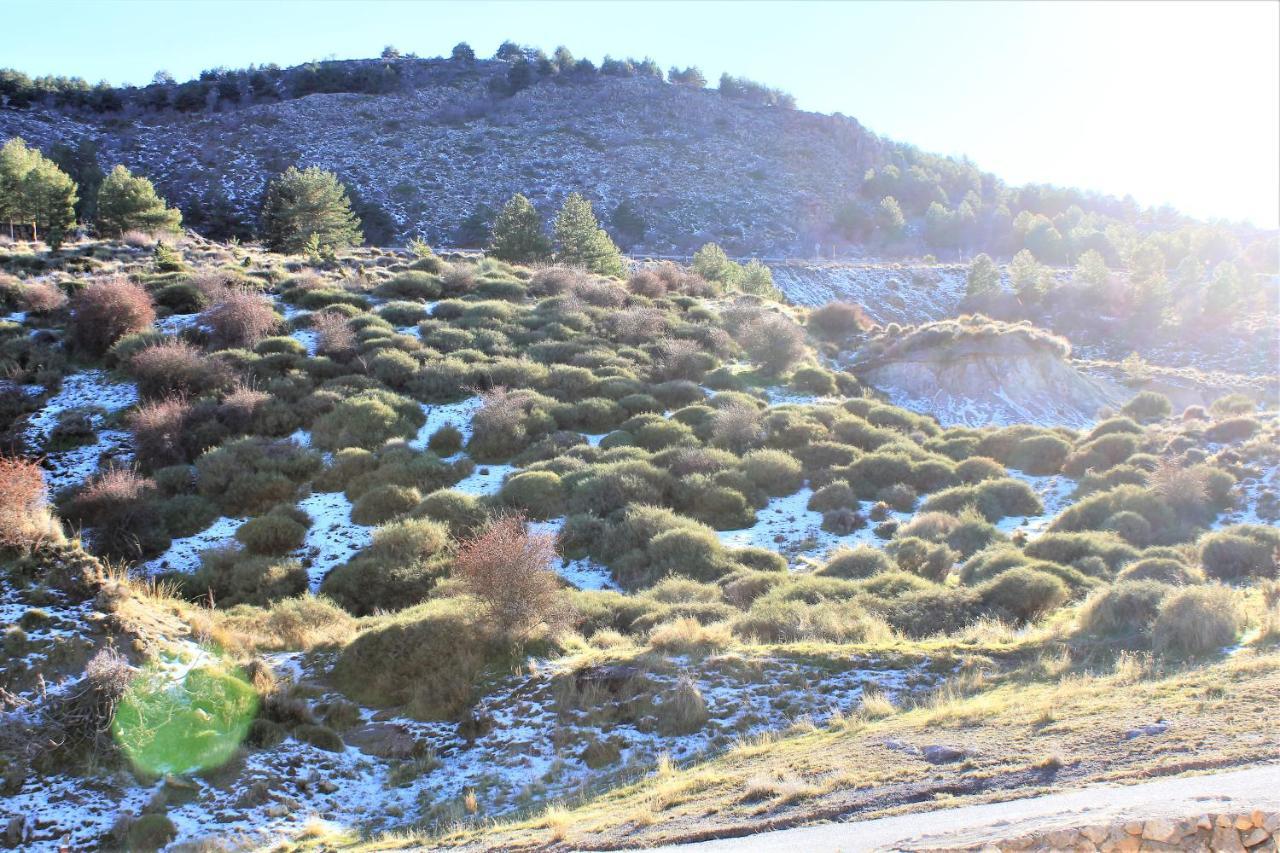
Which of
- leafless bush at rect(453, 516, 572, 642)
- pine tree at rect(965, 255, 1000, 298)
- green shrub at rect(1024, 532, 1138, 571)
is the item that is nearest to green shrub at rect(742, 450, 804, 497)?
green shrub at rect(1024, 532, 1138, 571)

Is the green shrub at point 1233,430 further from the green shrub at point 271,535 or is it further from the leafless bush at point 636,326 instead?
the green shrub at point 271,535

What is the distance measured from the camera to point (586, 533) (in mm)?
19422

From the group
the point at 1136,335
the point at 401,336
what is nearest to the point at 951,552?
the point at 401,336

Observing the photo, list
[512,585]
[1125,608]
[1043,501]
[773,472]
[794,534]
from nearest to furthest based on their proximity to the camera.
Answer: [1125,608], [512,585], [794,534], [1043,501], [773,472]

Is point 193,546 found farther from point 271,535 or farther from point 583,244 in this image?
point 583,244

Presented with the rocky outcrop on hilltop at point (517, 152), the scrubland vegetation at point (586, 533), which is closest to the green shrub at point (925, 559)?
the scrubland vegetation at point (586, 533)

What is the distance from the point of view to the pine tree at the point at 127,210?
41875 mm

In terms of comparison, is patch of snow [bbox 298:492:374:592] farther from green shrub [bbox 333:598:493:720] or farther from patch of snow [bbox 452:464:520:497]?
green shrub [bbox 333:598:493:720]

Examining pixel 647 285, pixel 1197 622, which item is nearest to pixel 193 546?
pixel 1197 622

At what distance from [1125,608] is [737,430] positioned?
1422cm

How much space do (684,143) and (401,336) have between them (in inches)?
2990

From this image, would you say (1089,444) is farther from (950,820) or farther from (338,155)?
(338,155)

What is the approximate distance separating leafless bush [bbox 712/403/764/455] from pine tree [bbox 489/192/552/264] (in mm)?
23331

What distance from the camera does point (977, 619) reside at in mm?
14102
